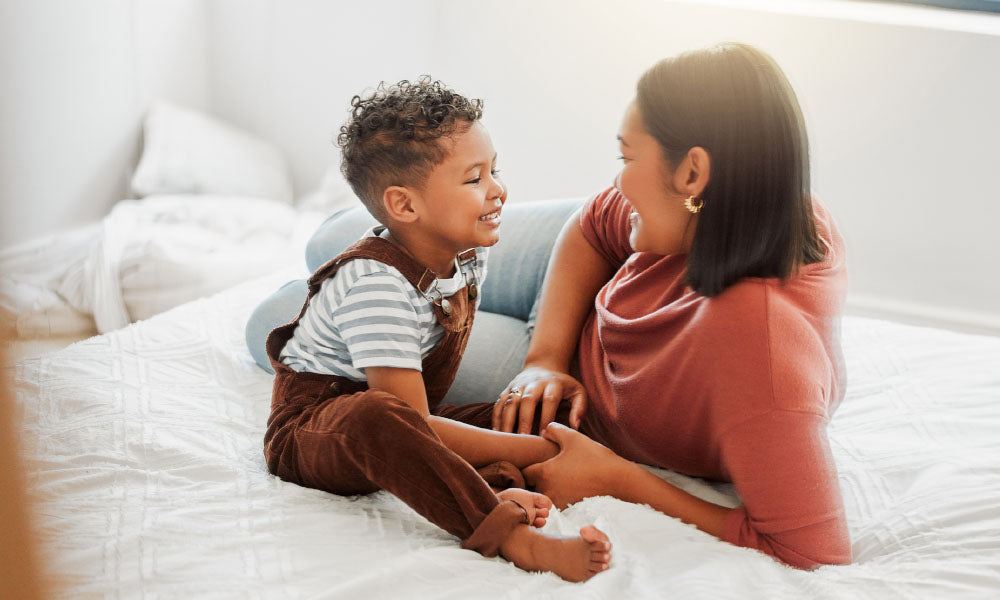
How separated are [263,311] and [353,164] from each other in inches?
13.8

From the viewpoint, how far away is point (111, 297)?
2383mm

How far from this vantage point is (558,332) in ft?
4.48

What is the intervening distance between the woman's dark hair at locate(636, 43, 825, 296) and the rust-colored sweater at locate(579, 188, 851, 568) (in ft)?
0.11

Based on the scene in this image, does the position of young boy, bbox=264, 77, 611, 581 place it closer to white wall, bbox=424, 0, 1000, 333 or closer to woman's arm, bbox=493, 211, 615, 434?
woman's arm, bbox=493, 211, 615, 434

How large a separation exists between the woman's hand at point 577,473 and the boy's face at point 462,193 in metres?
0.32

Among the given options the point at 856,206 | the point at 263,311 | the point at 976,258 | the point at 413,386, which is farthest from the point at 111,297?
the point at 976,258

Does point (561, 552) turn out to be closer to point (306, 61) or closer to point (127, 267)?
point (127, 267)

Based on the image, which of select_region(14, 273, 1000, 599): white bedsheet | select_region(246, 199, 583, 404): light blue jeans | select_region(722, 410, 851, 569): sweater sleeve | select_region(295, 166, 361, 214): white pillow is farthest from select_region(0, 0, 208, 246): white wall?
select_region(722, 410, 851, 569): sweater sleeve

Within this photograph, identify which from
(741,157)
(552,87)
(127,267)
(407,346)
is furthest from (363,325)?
(552,87)

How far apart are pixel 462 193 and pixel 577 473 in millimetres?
413

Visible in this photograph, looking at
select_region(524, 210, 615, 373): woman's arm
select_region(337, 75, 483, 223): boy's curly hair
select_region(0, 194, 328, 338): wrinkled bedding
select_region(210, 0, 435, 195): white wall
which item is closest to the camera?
select_region(337, 75, 483, 223): boy's curly hair

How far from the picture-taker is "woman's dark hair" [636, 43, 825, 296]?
1031 millimetres

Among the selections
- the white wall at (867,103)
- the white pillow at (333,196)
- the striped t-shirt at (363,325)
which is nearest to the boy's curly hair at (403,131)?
the striped t-shirt at (363,325)

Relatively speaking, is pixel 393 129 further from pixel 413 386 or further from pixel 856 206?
pixel 856 206
